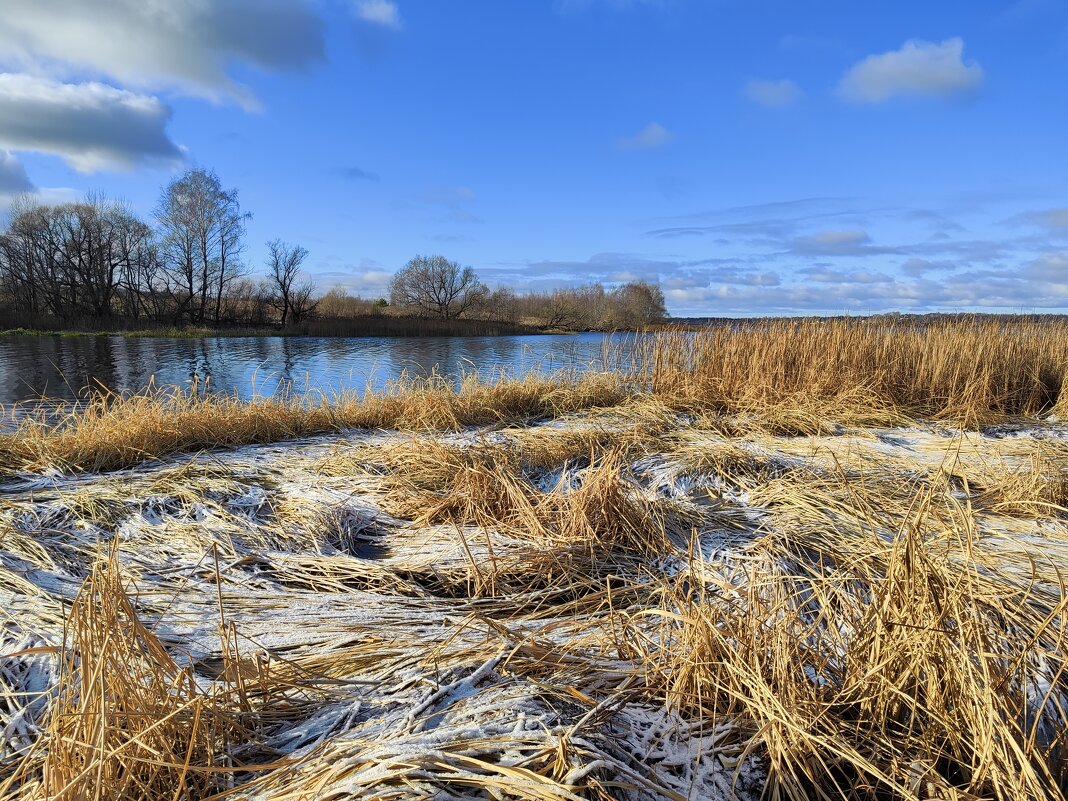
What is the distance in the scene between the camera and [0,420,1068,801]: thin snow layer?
1.07 meters

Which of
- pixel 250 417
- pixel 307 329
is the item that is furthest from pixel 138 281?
pixel 250 417

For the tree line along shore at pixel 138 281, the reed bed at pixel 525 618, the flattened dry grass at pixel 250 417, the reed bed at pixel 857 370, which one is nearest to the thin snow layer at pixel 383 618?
the reed bed at pixel 525 618

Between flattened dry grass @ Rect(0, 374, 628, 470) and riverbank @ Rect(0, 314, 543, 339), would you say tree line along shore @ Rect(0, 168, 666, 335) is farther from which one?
flattened dry grass @ Rect(0, 374, 628, 470)

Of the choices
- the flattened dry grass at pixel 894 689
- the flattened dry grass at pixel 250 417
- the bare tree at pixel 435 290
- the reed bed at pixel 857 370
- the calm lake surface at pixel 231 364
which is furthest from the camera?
the bare tree at pixel 435 290

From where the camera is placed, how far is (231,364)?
19516 millimetres

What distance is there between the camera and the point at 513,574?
245 cm

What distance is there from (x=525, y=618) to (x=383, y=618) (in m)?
0.54

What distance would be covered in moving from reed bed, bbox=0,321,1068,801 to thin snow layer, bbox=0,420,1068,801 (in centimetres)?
1

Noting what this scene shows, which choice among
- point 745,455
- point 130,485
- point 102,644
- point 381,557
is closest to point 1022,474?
point 745,455

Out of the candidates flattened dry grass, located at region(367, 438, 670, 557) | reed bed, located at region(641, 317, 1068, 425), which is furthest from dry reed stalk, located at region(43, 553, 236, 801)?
reed bed, located at region(641, 317, 1068, 425)

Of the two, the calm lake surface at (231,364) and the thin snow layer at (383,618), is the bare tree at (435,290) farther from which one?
the thin snow layer at (383,618)

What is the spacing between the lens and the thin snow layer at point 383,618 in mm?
1071

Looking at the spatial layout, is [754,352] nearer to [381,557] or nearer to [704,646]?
[381,557]

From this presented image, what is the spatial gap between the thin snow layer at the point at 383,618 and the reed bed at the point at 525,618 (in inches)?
0.4
